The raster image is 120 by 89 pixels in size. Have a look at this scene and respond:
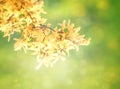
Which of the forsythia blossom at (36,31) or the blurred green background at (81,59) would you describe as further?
the blurred green background at (81,59)

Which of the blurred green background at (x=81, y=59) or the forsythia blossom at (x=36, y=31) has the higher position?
the blurred green background at (x=81, y=59)

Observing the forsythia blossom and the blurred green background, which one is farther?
the blurred green background

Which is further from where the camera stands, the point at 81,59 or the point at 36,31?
the point at 81,59

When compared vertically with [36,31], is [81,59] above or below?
above

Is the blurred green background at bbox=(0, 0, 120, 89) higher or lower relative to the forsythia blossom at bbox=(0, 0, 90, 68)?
higher

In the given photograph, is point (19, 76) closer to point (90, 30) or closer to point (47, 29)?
point (90, 30)
